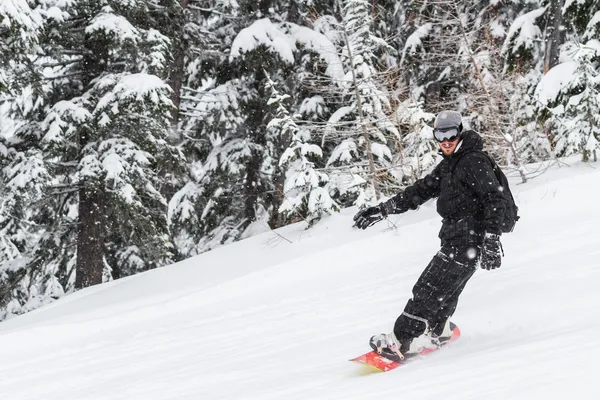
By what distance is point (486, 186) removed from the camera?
4.27 metres

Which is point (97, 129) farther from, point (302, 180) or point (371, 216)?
point (371, 216)

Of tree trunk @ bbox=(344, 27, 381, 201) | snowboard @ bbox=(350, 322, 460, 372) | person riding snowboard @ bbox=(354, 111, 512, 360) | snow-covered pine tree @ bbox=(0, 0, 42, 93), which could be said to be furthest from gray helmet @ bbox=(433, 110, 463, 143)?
snow-covered pine tree @ bbox=(0, 0, 42, 93)

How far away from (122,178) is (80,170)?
0.90 metres

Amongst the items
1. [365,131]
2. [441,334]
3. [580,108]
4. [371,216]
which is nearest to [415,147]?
[365,131]

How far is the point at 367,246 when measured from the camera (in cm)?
903

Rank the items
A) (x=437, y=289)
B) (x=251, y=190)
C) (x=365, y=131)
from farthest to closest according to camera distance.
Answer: (x=251, y=190)
(x=365, y=131)
(x=437, y=289)

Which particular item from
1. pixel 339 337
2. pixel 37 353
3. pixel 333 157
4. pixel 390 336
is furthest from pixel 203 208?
pixel 390 336

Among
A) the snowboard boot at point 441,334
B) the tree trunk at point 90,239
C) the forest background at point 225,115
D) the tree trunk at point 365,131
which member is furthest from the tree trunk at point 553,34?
the snowboard boot at point 441,334

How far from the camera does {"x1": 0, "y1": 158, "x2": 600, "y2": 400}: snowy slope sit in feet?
12.8

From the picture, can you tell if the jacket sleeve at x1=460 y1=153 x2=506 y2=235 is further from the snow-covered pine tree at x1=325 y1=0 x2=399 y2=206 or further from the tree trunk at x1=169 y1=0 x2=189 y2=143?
the tree trunk at x1=169 y1=0 x2=189 y2=143

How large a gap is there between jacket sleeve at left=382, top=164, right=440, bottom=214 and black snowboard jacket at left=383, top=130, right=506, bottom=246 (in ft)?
0.61

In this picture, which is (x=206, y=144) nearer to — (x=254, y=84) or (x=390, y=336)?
(x=254, y=84)

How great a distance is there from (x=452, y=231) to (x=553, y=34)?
11846 mm

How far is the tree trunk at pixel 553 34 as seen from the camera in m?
14.2
